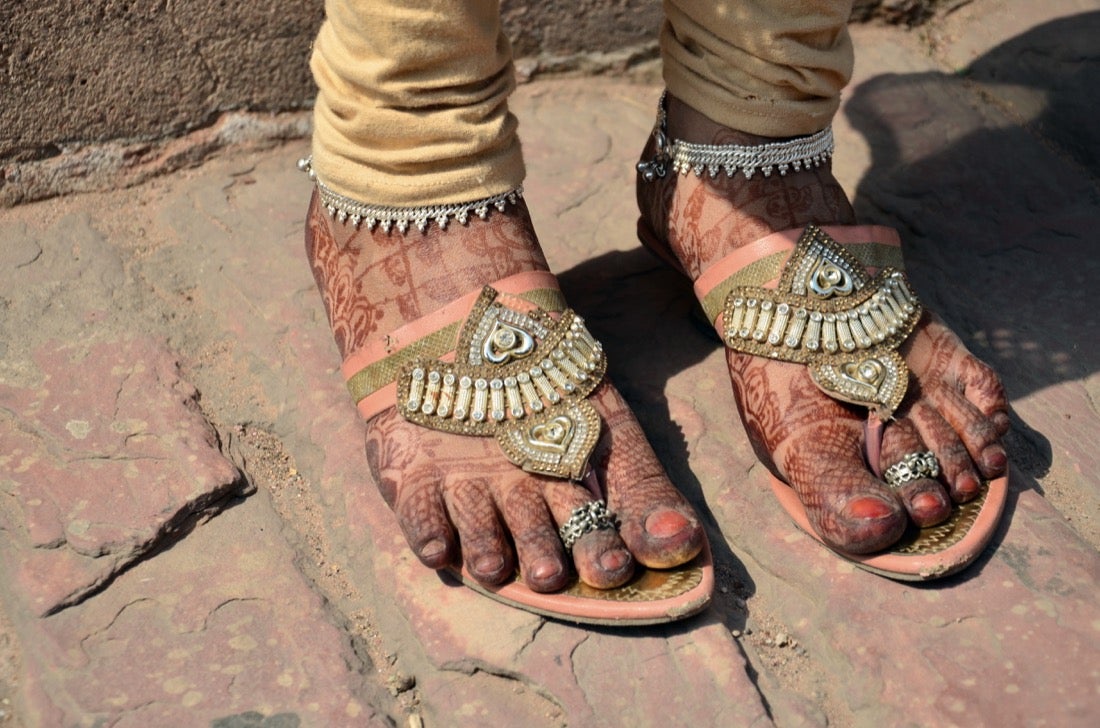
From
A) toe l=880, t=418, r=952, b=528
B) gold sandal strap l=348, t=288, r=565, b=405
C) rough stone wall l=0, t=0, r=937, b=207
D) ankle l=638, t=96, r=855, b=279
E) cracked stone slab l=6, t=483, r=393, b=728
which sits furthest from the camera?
rough stone wall l=0, t=0, r=937, b=207

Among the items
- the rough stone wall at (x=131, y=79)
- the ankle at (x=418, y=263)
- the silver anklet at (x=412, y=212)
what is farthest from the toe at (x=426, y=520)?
the rough stone wall at (x=131, y=79)

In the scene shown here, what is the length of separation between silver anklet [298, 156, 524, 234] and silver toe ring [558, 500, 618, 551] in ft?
1.34

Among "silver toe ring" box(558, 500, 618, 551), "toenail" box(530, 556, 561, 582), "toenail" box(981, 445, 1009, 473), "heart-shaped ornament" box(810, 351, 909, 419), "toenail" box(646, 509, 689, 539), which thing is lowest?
"toenail" box(530, 556, 561, 582)

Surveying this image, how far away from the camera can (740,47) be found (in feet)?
4.85

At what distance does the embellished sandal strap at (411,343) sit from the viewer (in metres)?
1.47

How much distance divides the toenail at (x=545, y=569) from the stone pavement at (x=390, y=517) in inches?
3.0

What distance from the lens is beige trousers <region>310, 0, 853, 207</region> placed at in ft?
4.38

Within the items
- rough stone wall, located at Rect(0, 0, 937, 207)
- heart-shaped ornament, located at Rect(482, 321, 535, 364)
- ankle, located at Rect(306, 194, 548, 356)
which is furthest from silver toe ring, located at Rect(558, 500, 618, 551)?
rough stone wall, located at Rect(0, 0, 937, 207)

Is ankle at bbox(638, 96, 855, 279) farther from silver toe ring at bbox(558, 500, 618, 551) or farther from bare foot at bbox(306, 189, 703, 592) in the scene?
silver toe ring at bbox(558, 500, 618, 551)

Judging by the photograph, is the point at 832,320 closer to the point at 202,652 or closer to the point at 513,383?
the point at 513,383

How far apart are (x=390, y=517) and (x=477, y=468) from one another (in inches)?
6.8

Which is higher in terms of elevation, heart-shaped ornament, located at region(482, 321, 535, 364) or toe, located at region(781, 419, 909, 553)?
heart-shaped ornament, located at region(482, 321, 535, 364)

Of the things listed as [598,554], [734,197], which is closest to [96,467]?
[598,554]

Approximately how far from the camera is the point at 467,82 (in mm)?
1379
